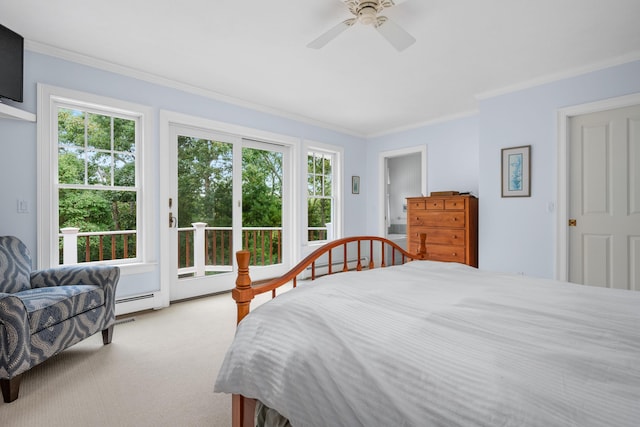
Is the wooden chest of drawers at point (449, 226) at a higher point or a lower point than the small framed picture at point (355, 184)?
lower

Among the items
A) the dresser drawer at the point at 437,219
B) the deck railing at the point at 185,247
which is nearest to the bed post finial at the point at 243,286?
the deck railing at the point at 185,247

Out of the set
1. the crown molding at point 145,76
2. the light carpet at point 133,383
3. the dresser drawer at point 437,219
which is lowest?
the light carpet at point 133,383

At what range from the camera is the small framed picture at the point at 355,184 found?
5.71 metres

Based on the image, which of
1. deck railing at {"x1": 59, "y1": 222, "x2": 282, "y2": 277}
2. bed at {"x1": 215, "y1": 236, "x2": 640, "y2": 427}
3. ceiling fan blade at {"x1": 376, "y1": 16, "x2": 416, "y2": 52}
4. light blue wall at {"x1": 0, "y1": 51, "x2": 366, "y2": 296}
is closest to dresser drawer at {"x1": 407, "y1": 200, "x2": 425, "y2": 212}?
deck railing at {"x1": 59, "y1": 222, "x2": 282, "y2": 277}

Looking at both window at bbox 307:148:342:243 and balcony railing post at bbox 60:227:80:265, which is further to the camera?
window at bbox 307:148:342:243

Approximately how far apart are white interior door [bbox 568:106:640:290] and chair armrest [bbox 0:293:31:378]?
15.1 feet

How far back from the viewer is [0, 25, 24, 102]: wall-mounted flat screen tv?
2426 millimetres

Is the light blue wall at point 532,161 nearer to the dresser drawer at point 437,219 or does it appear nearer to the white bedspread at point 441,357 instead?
the dresser drawer at point 437,219

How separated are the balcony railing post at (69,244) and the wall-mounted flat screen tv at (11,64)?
1.27 metres

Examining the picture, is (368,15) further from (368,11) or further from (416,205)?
(416,205)

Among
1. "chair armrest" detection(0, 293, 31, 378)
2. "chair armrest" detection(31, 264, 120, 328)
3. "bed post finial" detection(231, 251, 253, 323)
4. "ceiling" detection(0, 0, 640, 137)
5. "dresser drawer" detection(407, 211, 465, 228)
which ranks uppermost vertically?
"ceiling" detection(0, 0, 640, 137)

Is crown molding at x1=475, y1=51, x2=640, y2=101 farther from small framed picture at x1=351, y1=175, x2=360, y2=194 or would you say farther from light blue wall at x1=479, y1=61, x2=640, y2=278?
small framed picture at x1=351, y1=175, x2=360, y2=194

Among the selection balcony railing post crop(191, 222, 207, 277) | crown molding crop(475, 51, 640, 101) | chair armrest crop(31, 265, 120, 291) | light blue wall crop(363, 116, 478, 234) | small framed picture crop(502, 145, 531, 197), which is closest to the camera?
chair armrest crop(31, 265, 120, 291)

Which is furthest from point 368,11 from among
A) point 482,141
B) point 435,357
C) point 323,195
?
point 323,195
